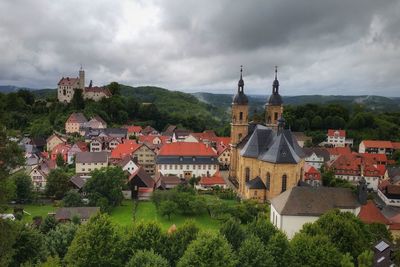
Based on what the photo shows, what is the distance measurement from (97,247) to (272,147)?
2899cm

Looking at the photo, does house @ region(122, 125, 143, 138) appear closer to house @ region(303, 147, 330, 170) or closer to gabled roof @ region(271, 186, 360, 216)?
house @ region(303, 147, 330, 170)

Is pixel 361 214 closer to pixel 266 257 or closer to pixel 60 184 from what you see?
pixel 266 257

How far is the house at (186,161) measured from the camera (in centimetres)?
6172

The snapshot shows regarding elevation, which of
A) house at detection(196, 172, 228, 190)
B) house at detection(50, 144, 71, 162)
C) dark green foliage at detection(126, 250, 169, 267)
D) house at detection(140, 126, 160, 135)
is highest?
house at detection(140, 126, 160, 135)

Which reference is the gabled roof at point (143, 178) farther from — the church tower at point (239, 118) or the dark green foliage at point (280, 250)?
the dark green foliage at point (280, 250)

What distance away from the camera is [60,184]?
52094 mm

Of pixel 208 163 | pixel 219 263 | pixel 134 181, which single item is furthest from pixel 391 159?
pixel 219 263

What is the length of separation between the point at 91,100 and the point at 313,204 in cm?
8230

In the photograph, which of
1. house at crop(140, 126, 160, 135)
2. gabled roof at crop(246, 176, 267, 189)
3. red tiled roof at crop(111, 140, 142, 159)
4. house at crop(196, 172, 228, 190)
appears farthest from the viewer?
house at crop(140, 126, 160, 135)

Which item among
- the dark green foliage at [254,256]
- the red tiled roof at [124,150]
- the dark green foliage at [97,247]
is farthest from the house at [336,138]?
the dark green foliage at [97,247]

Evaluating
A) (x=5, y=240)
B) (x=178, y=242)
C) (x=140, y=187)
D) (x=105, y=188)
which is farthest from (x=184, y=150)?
(x=5, y=240)

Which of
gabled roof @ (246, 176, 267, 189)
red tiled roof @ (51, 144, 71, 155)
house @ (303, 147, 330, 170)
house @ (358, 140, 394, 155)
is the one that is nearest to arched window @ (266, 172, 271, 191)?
gabled roof @ (246, 176, 267, 189)

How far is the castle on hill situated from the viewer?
366ft

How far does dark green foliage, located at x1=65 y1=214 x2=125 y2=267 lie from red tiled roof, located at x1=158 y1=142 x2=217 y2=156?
36093mm
